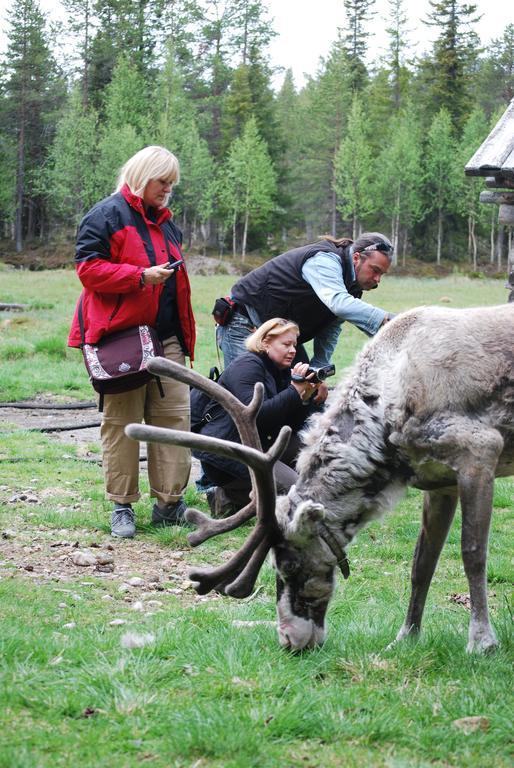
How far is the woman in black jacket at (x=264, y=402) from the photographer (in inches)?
272

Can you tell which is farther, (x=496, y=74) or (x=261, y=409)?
(x=496, y=74)

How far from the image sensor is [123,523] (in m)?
6.88

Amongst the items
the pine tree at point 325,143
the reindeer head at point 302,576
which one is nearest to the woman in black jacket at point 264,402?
the reindeer head at point 302,576

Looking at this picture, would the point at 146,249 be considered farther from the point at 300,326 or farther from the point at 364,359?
the point at 364,359

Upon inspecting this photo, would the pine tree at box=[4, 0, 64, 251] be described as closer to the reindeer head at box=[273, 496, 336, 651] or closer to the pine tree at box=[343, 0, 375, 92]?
the pine tree at box=[343, 0, 375, 92]

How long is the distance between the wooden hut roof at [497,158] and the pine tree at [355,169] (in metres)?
53.4

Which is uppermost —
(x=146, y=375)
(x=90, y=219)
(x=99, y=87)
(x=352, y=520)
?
(x=99, y=87)

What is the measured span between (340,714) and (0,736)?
126cm

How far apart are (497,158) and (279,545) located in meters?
6.00

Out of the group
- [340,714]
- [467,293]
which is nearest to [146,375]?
[340,714]

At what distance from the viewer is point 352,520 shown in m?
4.69

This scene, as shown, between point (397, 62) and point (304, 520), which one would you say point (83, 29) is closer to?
point (397, 62)

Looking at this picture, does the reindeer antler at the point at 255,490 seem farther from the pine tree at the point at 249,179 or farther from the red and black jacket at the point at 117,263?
the pine tree at the point at 249,179

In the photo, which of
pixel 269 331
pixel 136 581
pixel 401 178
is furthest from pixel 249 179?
pixel 136 581
